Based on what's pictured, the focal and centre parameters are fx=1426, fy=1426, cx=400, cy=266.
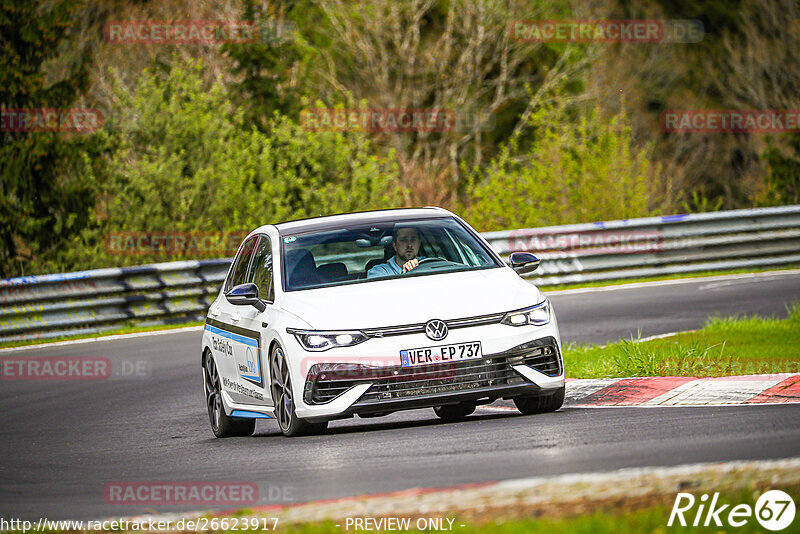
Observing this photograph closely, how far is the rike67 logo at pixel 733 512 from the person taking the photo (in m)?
5.52

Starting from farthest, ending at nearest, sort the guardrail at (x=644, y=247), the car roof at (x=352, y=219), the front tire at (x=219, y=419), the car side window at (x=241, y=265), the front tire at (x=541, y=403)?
the guardrail at (x=644, y=247), the car side window at (x=241, y=265), the front tire at (x=219, y=419), the car roof at (x=352, y=219), the front tire at (x=541, y=403)

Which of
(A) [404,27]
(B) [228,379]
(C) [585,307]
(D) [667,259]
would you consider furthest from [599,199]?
(A) [404,27]

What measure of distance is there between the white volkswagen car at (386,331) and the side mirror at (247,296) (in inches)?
0.4

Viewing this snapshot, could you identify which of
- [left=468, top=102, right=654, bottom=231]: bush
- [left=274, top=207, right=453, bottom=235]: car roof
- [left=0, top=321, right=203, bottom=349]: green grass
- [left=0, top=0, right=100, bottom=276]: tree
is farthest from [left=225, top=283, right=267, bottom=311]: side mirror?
[left=468, top=102, right=654, bottom=231]: bush

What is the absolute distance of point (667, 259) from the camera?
24078 mm

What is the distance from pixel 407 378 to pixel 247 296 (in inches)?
63.6

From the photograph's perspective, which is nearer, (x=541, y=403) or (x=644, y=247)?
(x=541, y=403)

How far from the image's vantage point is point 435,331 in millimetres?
9273

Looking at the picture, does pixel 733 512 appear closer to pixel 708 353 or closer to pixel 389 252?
pixel 389 252

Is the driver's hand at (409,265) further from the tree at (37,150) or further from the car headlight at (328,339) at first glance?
the tree at (37,150)

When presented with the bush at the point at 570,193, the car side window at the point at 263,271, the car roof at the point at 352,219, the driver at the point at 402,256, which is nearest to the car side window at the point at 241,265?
the car side window at the point at 263,271

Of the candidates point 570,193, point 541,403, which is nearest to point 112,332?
point 570,193

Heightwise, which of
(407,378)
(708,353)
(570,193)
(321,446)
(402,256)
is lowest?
(570,193)

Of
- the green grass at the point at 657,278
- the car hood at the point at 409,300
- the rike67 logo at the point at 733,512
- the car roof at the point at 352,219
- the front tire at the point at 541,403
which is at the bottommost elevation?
the green grass at the point at 657,278
